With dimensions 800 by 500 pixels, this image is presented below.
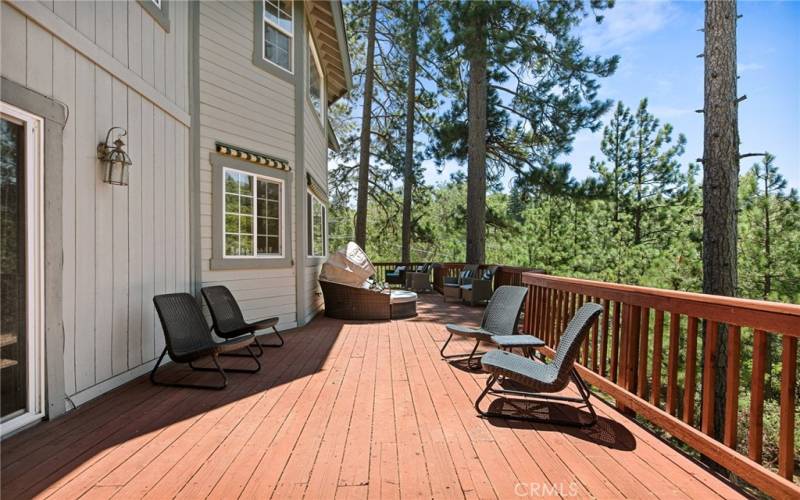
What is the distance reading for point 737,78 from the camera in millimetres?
5305

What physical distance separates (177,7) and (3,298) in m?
3.81

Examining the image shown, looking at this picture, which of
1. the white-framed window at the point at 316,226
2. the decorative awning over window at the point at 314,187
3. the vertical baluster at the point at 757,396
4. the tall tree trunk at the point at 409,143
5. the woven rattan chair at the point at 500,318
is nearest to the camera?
the vertical baluster at the point at 757,396

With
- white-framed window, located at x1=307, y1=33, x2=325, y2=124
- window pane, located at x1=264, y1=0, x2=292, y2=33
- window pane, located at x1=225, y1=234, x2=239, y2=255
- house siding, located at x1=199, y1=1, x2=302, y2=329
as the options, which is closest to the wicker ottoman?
house siding, located at x1=199, y1=1, x2=302, y2=329

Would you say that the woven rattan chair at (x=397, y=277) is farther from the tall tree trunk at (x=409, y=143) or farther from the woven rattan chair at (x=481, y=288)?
the woven rattan chair at (x=481, y=288)

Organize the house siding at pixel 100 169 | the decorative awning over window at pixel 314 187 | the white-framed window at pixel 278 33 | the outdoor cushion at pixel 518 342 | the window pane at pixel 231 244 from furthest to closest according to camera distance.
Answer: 1. the decorative awning over window at pixel 314 187
2. the white-framed window at pixel 278 33
3. the window pane at pixel 231 244
4. the outdoor cushion at pixel 518 342
5. the house siding at pixel 100 169

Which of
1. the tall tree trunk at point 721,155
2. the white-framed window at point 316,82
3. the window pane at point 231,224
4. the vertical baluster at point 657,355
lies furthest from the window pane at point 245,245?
the tall tree trunk at point 721,155

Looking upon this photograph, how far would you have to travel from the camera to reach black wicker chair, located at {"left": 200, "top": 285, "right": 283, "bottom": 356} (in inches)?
180

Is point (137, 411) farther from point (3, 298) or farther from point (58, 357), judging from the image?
point (3, 298)

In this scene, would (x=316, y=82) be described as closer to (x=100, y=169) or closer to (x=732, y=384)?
(x=100, y=169)

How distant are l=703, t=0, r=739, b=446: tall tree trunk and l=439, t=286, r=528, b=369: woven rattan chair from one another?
2728mm

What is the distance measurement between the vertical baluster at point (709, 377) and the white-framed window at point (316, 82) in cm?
713

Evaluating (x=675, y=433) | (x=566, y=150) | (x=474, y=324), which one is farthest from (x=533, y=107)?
(x=675, y=433)

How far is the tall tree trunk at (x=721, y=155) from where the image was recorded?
5258 mm

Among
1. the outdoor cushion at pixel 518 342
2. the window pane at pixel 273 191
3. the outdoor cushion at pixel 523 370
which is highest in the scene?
the window pane at pixel 273 191
